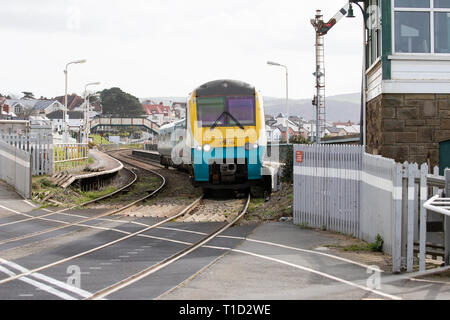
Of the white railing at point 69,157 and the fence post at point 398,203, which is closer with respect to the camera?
the fence post at point 398,203

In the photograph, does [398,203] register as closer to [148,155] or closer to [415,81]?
[415,81]

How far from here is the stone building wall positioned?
44.2ft

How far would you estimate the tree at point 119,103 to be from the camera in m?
144

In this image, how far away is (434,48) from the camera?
1374 centimetres

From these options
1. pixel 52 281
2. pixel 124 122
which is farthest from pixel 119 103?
pixel 52 281

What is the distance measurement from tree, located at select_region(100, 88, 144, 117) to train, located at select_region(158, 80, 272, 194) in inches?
4902

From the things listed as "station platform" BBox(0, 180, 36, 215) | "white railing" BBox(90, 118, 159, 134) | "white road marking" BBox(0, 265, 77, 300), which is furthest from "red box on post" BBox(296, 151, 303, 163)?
"white railing" BBox(90, 118, 159, 134)

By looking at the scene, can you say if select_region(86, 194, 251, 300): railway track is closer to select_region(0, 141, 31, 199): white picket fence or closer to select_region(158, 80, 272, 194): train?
select_region(158, 80, 272, 194): train

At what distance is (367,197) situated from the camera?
11.3m

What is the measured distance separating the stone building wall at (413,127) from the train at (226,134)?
689cm

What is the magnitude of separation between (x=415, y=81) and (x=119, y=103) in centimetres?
13610

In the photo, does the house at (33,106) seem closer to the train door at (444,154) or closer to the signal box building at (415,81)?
the signal box building at (415,81)

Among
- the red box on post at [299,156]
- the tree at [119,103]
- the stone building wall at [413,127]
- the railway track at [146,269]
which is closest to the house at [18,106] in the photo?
the tree at [119,103]

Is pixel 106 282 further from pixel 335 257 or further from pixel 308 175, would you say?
pixel 308 175
